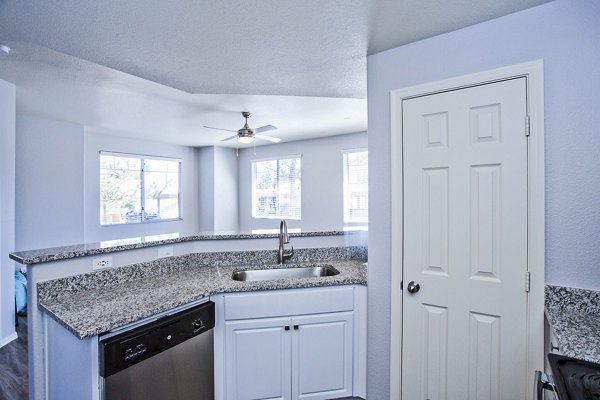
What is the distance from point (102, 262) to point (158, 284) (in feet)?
1.17

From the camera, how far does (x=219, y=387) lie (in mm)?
1874

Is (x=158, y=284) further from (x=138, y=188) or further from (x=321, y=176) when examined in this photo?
(x=138, y=188)

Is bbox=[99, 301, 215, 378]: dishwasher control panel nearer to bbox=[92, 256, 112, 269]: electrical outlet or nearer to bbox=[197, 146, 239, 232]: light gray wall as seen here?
bbox=[92, 256, 112, 269]: electrical outlet

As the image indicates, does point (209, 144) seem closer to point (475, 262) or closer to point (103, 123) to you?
point (103, 123)

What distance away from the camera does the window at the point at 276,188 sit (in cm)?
664

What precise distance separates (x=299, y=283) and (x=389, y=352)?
2.25 feet

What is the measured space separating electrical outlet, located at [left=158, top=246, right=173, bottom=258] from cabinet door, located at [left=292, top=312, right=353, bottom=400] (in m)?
1.05

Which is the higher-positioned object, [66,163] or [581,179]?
[66,163]

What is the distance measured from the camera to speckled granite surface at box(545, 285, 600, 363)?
1.04 meters

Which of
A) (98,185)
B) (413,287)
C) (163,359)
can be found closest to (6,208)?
(98,185)

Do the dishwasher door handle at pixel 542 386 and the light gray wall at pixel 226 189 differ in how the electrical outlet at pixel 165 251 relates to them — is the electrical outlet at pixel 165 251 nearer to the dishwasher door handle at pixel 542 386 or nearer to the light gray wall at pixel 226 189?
the dishwasher door handle at pixel 542 386

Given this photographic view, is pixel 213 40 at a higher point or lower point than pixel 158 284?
higher


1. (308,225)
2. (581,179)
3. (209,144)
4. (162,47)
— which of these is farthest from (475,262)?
(209,144)

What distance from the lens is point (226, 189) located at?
24.2 feet
